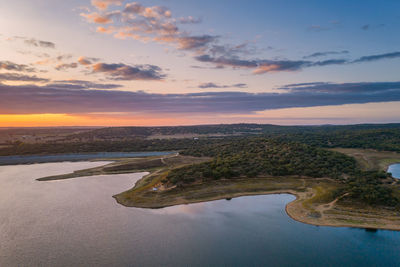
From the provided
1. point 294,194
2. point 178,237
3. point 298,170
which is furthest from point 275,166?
point 178,237

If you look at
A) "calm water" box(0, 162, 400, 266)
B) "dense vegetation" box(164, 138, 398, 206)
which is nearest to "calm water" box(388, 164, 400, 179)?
"dense vegetation" box(164, 138, 398, 206)

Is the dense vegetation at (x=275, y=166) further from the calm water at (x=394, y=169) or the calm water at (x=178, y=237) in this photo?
the calm water at (x=178, y=237)

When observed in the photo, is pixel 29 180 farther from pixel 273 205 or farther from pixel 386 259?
pixel 386 259

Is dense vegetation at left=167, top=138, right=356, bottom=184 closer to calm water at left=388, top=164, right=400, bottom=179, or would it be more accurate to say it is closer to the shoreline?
the shoreline

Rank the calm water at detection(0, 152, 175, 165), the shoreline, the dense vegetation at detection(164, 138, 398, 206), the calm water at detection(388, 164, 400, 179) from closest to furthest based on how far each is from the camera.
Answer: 1. the shoreline
2. the dense vegetation at detection(164, 138, 398, 206)
3. the calm water at detection(388, 164, 400, 179)
4. the calm water at detection(0, 152, 175, 165)

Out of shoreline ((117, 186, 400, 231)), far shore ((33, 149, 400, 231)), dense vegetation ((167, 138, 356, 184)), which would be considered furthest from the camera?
dense vegetation ((167, 138, 356, 184))

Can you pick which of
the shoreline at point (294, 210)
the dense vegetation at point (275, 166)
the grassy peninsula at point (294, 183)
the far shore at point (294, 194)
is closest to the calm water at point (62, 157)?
the grassy peninsula at point (294, 183)

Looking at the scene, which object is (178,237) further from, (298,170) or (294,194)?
(298,170)

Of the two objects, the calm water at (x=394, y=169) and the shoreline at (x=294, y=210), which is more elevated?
the calm water at (x=394, y=169)

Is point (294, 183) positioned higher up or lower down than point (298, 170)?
lower down
